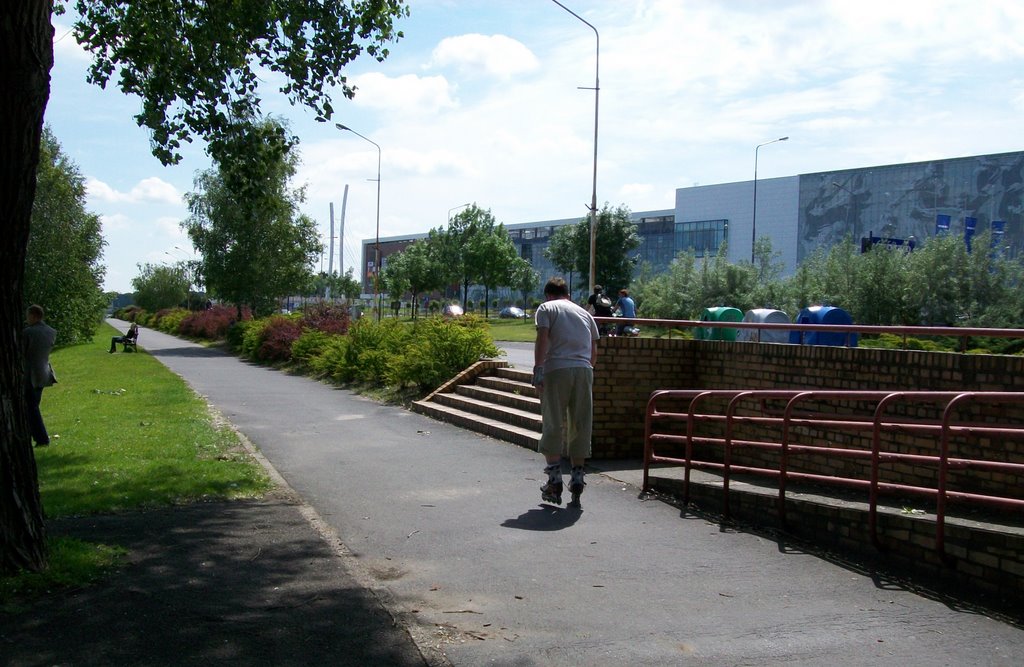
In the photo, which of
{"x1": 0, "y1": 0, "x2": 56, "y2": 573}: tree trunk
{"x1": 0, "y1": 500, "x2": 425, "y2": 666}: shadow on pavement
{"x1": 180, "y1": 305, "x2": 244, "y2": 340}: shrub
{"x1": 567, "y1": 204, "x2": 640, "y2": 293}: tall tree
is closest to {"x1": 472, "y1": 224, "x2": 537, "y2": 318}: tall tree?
{"x1": 567, "y1": 204, "x2": 640, "y2": 293}: tall tree

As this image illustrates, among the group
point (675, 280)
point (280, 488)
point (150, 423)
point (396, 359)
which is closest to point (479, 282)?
point (675, 280)

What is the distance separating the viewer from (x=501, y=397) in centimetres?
1412

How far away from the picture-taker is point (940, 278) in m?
30.8

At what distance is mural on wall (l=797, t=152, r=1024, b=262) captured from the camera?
192ft

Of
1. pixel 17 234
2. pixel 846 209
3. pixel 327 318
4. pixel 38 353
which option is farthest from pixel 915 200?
pixel 17 234

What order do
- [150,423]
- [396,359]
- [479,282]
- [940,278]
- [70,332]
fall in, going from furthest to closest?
[479,282]
[70,332]
[940,278]
[396,359]
[150,423]

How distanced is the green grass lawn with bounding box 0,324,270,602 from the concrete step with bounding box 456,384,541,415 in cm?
390

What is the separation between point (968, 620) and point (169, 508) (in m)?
5.85

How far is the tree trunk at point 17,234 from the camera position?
17.4 ft

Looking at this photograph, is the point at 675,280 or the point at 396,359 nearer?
the point at 396,359

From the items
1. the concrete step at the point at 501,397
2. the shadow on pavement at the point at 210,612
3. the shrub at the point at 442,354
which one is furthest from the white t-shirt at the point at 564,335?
the shrub at the point at 442,354

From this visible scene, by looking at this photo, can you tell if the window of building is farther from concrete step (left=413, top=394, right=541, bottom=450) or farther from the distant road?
concrete step (left=413, top=394, right=541, bottom=450)

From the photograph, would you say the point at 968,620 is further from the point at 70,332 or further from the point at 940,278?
the point at 70,332

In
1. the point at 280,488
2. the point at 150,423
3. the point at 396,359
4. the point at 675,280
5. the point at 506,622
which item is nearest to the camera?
the point at 506,622
